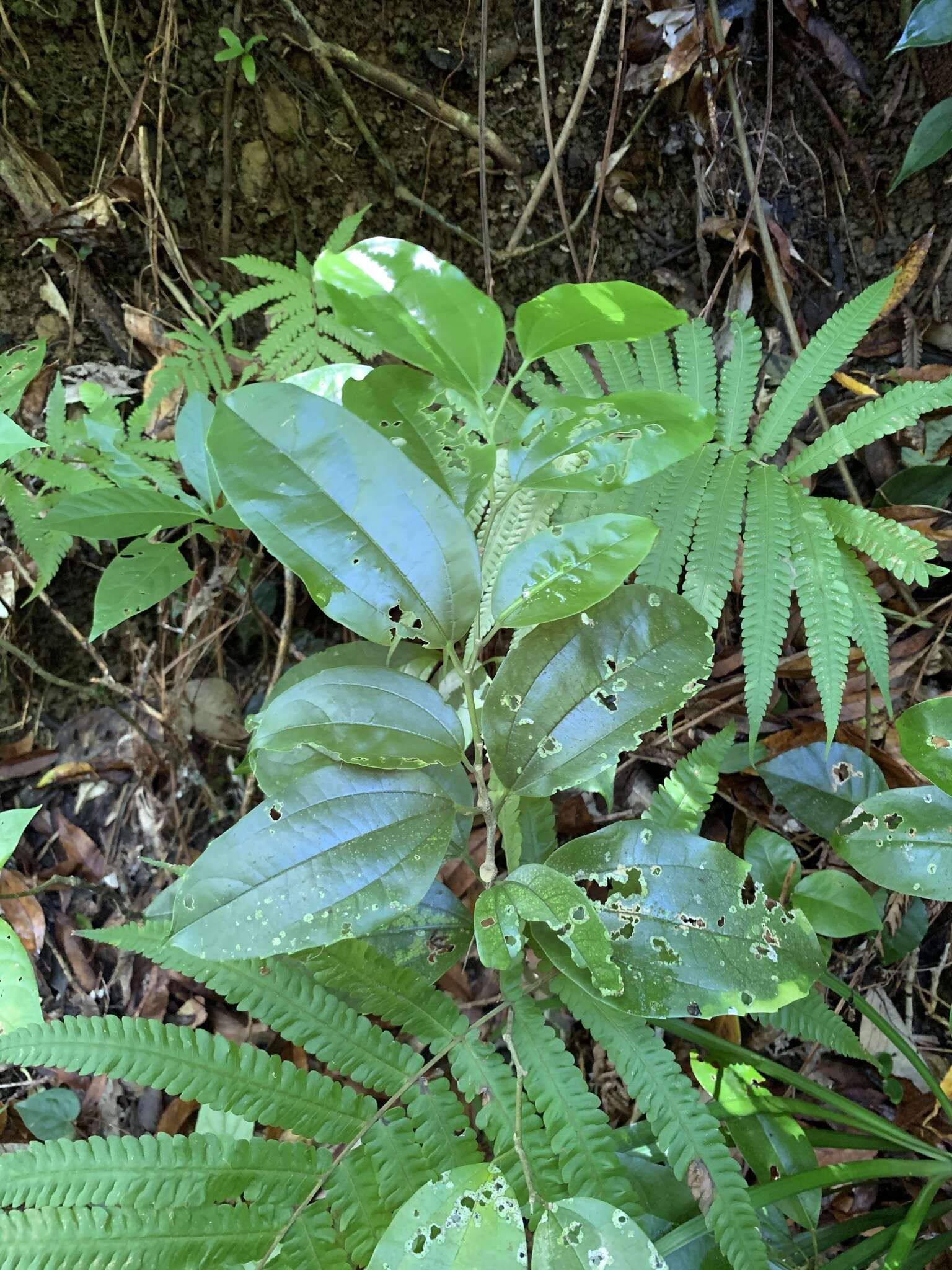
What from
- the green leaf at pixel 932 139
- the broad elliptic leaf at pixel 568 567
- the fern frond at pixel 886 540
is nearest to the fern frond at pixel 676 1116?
the broad elliptic leaf at pixel 568 567

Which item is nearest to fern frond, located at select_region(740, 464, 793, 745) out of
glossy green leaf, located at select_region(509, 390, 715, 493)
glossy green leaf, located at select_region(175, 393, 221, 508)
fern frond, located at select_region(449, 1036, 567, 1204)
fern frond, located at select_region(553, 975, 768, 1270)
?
glossy green leaf, located at select_region(509, 390, 715, 493)

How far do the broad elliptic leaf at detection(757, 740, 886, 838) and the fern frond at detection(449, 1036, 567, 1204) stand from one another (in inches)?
32.3

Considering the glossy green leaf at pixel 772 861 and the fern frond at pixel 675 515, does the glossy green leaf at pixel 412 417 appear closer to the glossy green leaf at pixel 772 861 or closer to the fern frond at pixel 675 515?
the fern frond at pixel 675 515

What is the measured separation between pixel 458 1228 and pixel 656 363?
1518mm

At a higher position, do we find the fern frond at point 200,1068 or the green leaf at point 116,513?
the green leaf at point 116,513

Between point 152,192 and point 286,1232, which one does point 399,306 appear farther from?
point 152,192

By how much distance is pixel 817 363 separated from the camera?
4.81ft

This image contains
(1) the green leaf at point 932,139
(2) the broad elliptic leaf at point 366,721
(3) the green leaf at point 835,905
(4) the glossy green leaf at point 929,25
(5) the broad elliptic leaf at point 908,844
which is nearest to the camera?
(2) the broad elliptic leaf at point 366,721

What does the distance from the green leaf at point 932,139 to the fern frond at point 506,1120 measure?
6.89 feet

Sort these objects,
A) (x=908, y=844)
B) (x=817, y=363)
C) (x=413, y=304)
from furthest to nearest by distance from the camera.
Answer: (x=817, y=363), (x=908, y=844), (x=413, y=304)

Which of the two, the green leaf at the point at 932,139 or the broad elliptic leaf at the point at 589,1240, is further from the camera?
the green leaf at the point at 932,139

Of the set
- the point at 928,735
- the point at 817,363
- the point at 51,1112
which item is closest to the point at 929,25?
the point at 817,363

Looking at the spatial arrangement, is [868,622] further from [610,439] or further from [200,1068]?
[200,1068]

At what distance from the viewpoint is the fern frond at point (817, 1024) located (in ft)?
3.96
